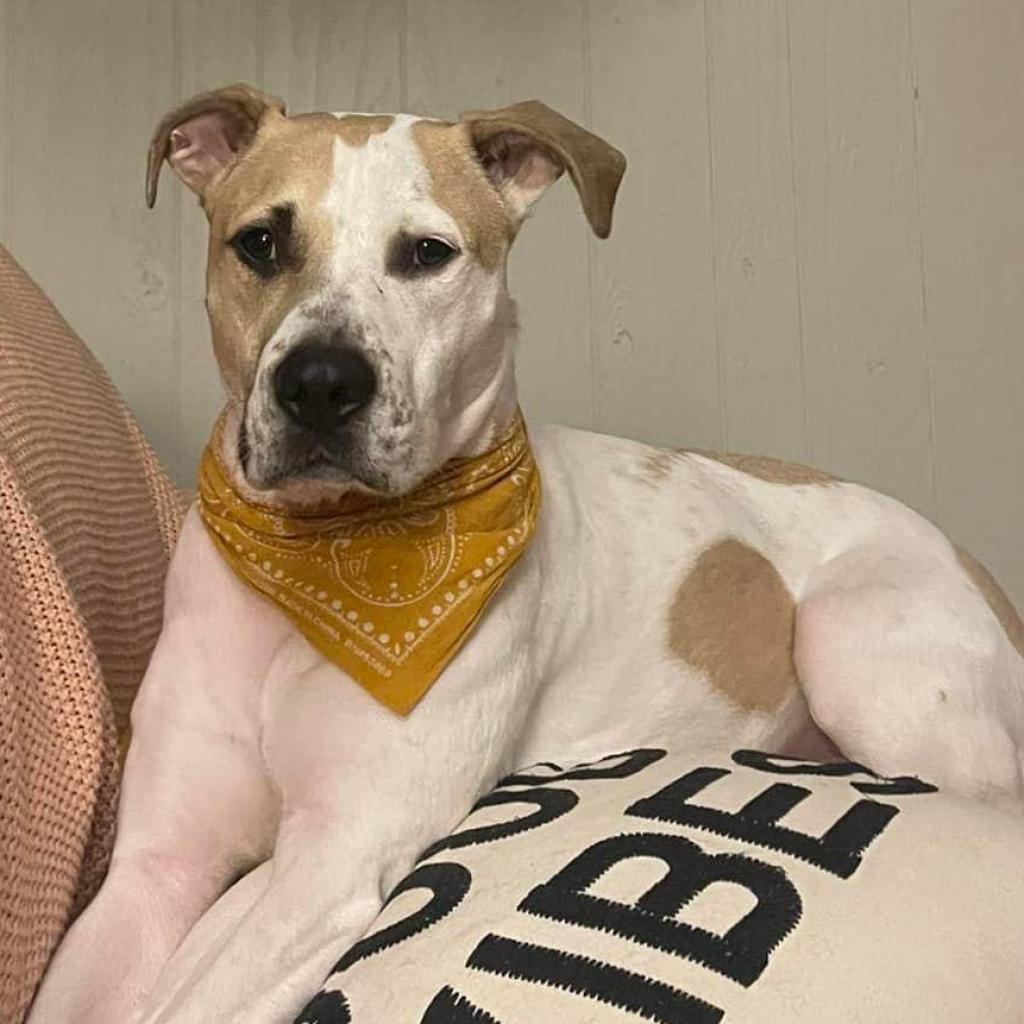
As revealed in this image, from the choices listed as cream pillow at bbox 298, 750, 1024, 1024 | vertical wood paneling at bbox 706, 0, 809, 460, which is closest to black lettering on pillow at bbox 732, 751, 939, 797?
cream pillow at bbox 298, 750, 1024, 1024

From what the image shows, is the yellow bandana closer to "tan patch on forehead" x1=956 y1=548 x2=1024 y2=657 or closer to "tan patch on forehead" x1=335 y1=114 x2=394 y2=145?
"tan patch on forehead" x1=335 y1=114 x2=394 y2=145

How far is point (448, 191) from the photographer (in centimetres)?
A: 174

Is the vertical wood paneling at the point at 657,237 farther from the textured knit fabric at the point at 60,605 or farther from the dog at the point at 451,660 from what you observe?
the textured knit fabric at the point at 60,605

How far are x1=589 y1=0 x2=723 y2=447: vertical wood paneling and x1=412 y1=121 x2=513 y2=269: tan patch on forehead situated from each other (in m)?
1.20

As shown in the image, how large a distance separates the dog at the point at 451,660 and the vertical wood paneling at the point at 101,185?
3.76 feet

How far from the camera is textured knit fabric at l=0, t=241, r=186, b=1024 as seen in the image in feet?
4.68

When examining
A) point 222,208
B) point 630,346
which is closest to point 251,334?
point 222,208

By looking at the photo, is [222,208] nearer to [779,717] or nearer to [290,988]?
[290,988]

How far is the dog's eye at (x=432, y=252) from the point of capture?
5.49 ft

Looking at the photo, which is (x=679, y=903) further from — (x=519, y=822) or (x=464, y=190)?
(x=464, y=190)

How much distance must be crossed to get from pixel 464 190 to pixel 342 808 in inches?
30.8

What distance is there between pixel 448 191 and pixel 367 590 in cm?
51

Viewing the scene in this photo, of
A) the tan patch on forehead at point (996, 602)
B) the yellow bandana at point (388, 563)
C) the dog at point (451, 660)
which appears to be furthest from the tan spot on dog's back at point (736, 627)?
the yellow bandana at point (388, 563)

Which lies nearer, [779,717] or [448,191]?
[448,191]
